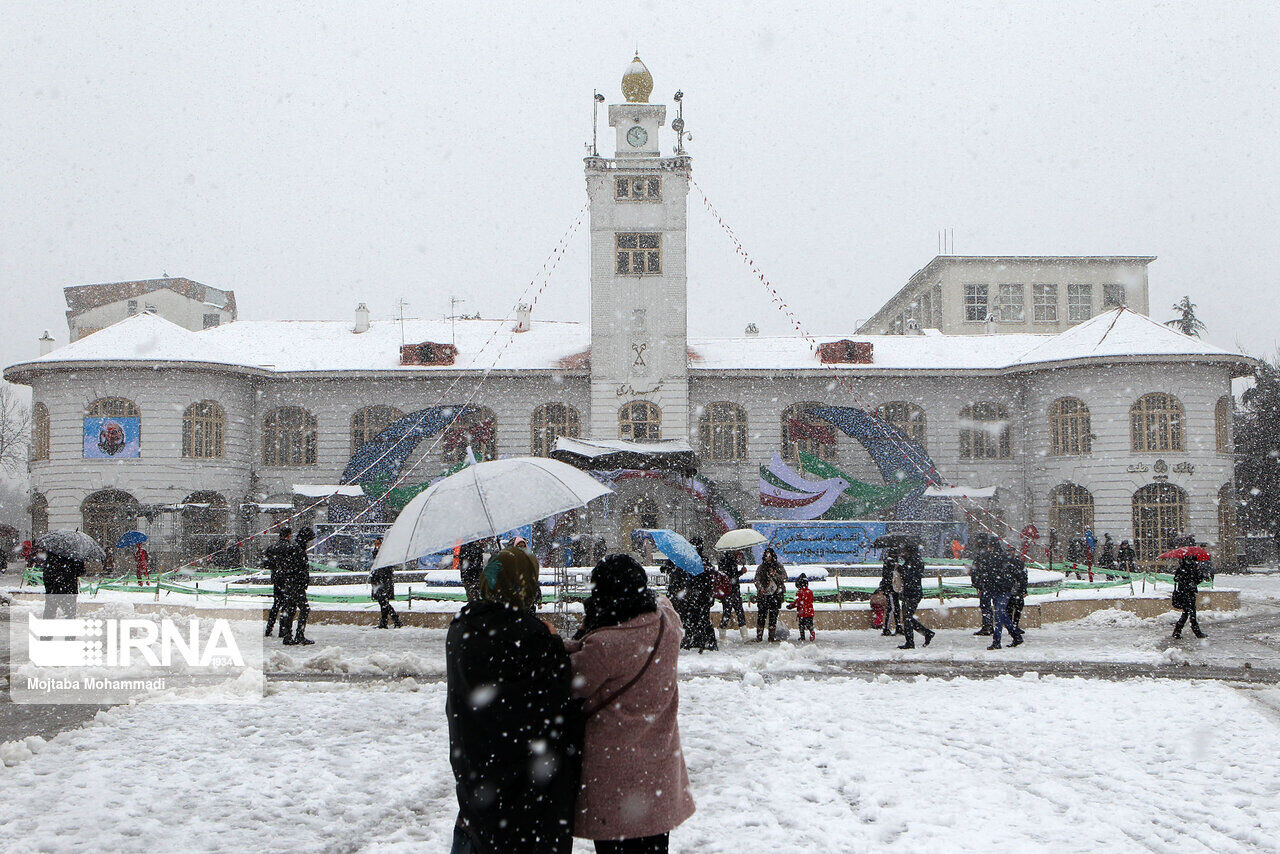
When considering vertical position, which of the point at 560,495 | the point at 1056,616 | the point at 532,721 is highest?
the point at 560,495

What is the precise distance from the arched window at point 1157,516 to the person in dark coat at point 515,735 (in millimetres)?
33126

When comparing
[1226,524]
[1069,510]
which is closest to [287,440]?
[1069,510]

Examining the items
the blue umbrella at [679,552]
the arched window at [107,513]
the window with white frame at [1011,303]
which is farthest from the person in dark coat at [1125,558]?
the arched window at [107,513]

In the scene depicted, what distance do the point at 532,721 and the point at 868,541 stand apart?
2464 centimetres

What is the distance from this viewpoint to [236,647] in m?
14.3

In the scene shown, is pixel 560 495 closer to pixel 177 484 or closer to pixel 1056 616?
pixel 1056 616

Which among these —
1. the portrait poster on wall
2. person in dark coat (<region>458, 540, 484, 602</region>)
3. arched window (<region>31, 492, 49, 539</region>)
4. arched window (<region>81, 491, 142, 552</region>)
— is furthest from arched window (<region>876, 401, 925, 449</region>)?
arched window (<region>31, 492, 49, 539</region>)

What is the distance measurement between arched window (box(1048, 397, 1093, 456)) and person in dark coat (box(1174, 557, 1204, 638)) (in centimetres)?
1908

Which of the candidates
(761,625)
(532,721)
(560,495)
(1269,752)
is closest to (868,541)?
(761,625)

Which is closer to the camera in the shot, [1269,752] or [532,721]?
[532,721]

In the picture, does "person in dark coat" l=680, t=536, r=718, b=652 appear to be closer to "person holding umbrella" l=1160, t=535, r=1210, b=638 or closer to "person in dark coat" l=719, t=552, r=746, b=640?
"person in dark coat" l=719, t=552, r=746, b=640

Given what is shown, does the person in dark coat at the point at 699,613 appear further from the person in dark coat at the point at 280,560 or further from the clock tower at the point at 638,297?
the clock tower at the point at 638,297

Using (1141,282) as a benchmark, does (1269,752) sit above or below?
below

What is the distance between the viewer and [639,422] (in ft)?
110
